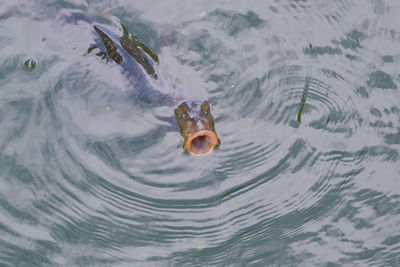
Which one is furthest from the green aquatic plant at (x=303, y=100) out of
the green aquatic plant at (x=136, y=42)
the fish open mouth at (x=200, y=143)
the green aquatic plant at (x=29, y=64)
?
the green aquatic plant at (x=29, y=64)

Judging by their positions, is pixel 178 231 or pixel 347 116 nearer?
pixel 178 231

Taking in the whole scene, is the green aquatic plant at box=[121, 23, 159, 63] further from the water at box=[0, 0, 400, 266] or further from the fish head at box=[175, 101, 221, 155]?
the fish head at box=[175, 101, 221, 155]

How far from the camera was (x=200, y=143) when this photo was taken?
4.34 m

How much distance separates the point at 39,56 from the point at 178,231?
80.9 inches

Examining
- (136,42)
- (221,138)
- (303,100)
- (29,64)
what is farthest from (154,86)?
(303,100)

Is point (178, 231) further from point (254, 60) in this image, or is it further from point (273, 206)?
point (254, 60)

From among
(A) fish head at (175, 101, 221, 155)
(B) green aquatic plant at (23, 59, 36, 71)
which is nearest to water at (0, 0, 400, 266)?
(B) green aquatic plant at (23, 59, 36, 71)

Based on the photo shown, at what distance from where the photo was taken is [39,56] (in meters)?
5.09

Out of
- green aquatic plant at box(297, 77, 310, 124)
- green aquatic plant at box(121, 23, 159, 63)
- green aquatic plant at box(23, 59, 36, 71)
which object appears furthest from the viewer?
green aquatic plant at box(121, 23, 159, 63)

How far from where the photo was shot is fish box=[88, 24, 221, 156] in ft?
14.1

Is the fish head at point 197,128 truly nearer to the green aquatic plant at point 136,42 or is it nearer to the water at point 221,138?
the water at point 221,138

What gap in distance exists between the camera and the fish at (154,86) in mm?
4293

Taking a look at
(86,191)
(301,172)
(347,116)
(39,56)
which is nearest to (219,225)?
(301,172)

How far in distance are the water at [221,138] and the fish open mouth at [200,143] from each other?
0.28 m
